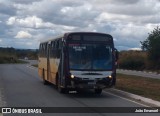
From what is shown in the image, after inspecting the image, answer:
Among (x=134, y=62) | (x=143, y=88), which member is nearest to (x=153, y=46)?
(x=134, y=62)

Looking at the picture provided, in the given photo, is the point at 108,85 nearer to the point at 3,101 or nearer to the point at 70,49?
the point at 70,49

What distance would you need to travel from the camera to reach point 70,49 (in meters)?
20.8

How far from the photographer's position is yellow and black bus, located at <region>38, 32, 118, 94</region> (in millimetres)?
20406

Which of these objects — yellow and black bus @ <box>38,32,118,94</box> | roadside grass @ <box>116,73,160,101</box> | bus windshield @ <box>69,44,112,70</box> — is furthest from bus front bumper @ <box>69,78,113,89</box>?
roadside grass @ <box>116,73,160,101</box>

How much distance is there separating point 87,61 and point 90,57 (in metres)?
0.24

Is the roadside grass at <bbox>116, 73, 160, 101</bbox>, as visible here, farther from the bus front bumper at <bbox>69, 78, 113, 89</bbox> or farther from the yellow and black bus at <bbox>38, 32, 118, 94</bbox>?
the yellow and black bus at <bbox>38, 32, 118, 94</bbox>

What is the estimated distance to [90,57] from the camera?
818 inches

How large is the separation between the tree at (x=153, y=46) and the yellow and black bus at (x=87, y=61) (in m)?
54.2

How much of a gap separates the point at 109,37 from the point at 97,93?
3194mm

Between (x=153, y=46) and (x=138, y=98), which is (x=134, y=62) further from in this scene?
(x=138, y=98)

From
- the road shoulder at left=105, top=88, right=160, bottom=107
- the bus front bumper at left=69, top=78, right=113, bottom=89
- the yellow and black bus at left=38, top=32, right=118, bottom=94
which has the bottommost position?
the road shoulder at left=105, top=88, right=160, bottom=107

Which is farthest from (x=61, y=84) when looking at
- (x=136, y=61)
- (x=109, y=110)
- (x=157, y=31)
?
(x=136, y=61)

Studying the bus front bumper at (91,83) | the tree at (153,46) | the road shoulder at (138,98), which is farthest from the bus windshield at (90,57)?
the tree at (153,46)

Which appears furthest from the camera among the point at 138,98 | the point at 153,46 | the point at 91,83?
the point at 153,46
